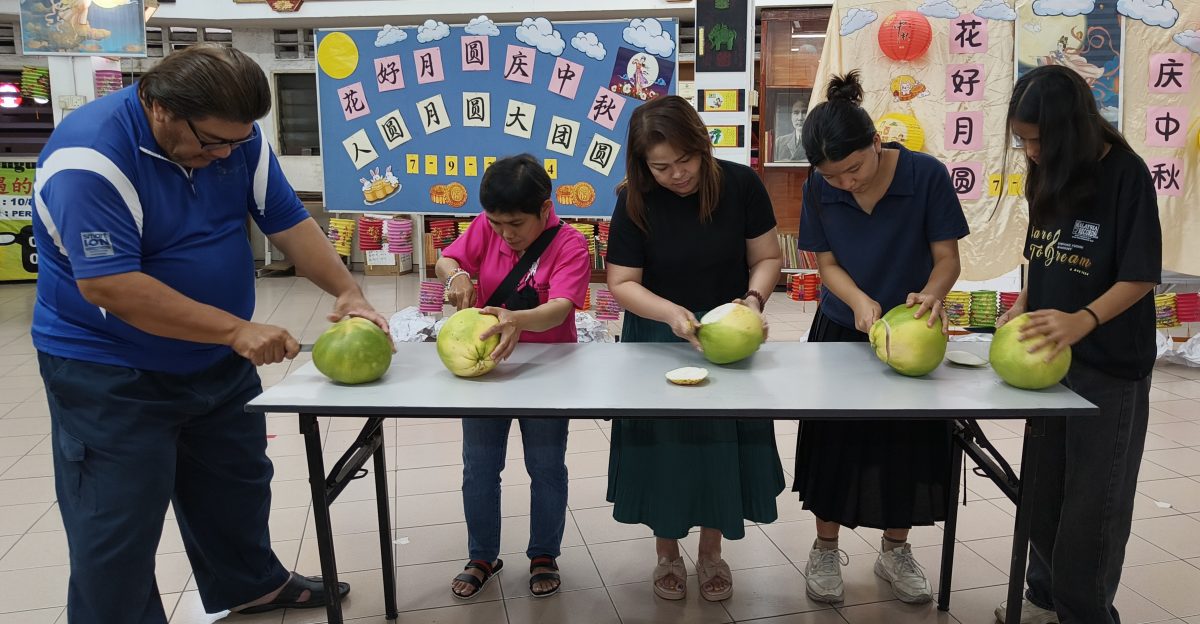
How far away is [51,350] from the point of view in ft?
6.35

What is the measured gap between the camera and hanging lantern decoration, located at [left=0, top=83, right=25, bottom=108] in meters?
8.89

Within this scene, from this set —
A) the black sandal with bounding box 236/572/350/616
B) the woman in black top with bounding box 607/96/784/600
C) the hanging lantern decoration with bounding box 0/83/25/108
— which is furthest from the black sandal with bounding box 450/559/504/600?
the hanging lantern decoration with bounding box 0/83/25/108

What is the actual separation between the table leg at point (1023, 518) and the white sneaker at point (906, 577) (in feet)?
1.58

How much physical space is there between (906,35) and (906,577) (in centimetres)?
395

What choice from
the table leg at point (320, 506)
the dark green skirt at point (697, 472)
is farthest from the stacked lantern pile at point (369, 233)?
the table leg at point (320, 506)

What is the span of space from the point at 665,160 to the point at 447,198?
11.4ft

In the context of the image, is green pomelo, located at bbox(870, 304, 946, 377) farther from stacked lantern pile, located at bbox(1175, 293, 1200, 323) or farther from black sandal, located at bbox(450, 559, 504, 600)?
stacked lantern pile, located at bbox(1175, 293, 1200, 323)

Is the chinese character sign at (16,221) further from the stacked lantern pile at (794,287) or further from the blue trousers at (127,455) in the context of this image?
the blue trousers at (127,455)

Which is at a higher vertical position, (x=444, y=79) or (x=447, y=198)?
(x=444, y=79)

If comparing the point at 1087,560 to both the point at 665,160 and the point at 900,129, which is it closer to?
the point at 665,160

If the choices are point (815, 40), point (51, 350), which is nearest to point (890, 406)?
point (51, 350)

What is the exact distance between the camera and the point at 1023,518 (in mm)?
2016

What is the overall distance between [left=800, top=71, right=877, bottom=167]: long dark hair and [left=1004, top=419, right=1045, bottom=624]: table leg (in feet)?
2.62

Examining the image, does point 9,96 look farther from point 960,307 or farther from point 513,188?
point 960,307
